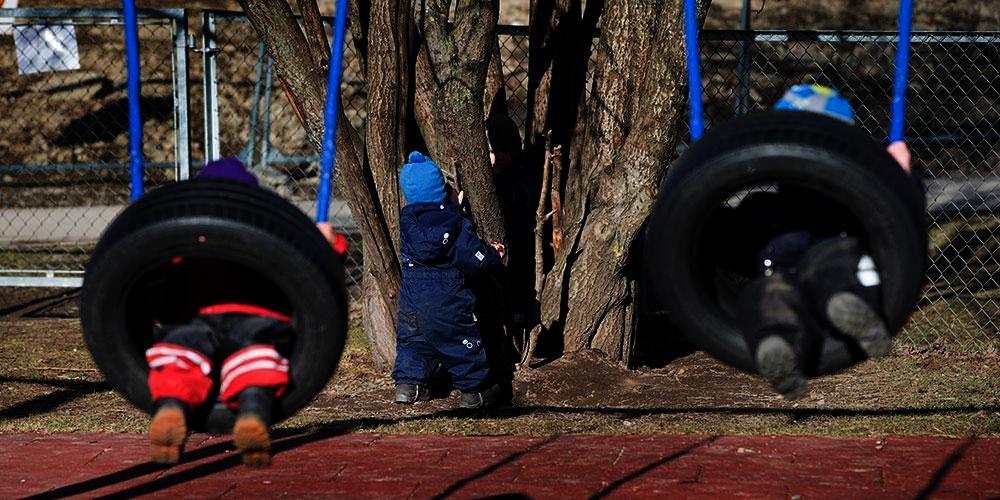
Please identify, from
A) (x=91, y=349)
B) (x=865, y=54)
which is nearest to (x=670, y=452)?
(x=91, y=349)

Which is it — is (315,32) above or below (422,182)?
above

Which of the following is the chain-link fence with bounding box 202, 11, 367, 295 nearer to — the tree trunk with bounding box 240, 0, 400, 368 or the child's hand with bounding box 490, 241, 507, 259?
the tree trunk with bounding box 240, 0, 400, 368

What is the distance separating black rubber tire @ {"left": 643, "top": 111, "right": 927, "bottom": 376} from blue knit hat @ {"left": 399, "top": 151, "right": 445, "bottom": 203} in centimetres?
249

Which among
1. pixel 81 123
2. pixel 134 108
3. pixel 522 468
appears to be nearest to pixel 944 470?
pixel 522 468

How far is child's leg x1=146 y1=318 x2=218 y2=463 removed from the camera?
3707 millimetres

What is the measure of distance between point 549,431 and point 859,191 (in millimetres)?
3192

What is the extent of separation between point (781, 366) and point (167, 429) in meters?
1.74

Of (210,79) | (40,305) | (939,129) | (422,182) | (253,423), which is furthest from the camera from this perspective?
(939,129)

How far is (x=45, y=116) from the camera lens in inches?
510

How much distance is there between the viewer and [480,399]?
6.82m

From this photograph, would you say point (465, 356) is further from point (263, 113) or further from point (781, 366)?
point (263, 113)

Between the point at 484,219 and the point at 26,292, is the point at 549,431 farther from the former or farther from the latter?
the point at 26,292

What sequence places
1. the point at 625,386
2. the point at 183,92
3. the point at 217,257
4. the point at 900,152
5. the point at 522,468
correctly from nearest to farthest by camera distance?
the point at 217,257 → the point at 900,152 → the point at 522,468 → the point at 625,386 → the point at 183,92

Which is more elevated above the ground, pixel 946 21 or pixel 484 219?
pixel 946 21
